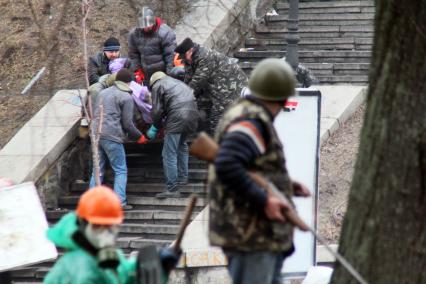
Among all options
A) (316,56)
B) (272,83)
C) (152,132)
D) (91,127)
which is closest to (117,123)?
(91,127)

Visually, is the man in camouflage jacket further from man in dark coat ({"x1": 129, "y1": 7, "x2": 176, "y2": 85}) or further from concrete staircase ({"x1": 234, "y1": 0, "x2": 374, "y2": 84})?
concrete staircase ({"x1": 234, "y1": 0, "x2": 374, "y2": 84})

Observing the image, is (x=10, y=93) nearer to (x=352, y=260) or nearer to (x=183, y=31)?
(x=183, y=31)

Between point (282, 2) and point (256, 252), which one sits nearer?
point (256, 252)

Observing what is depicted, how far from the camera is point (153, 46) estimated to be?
14023 mm

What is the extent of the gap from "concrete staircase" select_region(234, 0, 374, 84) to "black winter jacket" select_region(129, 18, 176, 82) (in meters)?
2.23

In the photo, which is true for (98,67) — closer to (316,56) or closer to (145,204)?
(145,204)

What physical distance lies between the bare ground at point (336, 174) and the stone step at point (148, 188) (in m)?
1.39

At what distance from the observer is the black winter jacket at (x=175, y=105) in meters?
13.0

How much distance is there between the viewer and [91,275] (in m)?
6.25

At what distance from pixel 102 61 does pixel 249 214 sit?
27.5ft

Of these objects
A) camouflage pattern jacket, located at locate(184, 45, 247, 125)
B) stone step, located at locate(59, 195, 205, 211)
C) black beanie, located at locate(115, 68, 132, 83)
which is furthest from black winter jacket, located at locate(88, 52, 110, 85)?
stone step, located at locate(59, 195, 205, 211)

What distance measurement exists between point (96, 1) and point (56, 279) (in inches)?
469

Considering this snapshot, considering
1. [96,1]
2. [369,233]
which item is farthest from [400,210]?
[96,1]

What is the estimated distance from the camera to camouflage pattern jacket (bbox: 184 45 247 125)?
13.3 metres
